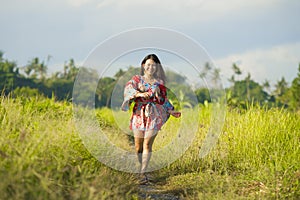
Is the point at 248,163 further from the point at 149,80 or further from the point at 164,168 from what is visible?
the point at 149,80

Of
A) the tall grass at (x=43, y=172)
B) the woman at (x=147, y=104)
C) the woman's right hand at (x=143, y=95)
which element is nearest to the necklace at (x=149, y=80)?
the woman at (x=147, y=104)

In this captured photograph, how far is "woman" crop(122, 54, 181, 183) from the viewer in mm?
5477

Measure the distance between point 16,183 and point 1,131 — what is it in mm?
1168

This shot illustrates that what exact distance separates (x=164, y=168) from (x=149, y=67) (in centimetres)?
173

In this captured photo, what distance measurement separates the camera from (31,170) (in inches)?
125

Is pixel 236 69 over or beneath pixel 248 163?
over

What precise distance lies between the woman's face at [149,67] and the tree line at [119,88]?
0.31 m

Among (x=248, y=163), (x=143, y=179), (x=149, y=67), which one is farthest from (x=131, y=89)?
(x=248, y=163)

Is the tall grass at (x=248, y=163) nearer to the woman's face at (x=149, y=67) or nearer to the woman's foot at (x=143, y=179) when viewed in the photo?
the woman's foot at (x=143, y=179)

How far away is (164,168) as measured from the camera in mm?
6406

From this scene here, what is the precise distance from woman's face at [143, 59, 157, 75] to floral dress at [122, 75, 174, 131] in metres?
0.14

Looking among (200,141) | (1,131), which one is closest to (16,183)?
(1,131)

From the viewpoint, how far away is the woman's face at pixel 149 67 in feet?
18.2

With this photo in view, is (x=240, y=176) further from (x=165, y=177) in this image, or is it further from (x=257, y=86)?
(x=257, y=86)
